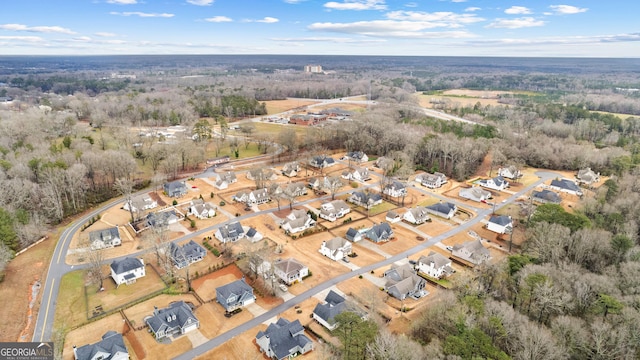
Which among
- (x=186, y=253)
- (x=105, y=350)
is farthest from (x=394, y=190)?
(x=105, y=350)

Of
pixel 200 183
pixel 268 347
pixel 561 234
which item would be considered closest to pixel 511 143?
pixel 561 234

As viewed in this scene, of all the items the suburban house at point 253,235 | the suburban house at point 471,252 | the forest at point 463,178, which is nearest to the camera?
the forest at point 463,178

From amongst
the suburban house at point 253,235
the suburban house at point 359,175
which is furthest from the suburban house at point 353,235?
the suburban house at point 359,175

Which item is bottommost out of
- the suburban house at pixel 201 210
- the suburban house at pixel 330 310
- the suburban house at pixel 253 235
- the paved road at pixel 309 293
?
the paved road at pixel 309 293

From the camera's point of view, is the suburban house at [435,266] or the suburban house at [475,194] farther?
the suburban house at [475,194]

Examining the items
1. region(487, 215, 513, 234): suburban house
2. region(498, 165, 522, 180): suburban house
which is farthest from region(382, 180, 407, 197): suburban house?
region(498, 165, 522, 180): suburban house

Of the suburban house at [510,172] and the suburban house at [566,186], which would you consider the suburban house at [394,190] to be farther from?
the suburban house at [566,186]

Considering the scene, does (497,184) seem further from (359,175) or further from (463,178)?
(359,175)

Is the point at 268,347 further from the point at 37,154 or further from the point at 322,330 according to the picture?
the point at 37,154
